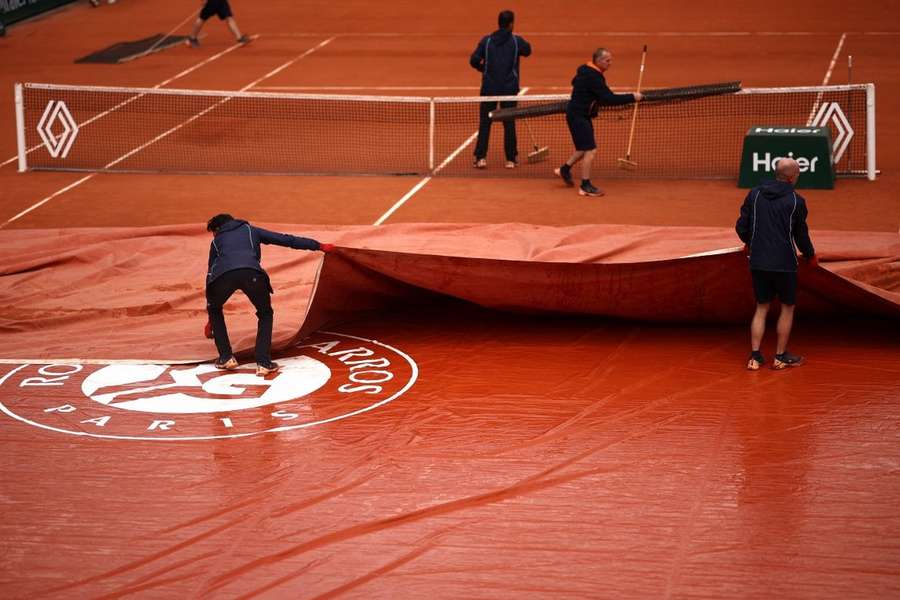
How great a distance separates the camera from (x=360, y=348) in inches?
458

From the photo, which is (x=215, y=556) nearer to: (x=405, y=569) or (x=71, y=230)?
(x=405, y=569)

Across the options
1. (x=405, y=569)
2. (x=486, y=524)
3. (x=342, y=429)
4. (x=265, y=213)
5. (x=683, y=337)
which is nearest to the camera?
(x=405, y=569)

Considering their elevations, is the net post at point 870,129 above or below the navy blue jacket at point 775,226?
above

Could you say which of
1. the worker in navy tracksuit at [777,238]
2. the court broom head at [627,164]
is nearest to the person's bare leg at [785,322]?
the worker in navy tracksuit at [777,238]

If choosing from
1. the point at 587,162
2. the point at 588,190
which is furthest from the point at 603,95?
the point at 588,190

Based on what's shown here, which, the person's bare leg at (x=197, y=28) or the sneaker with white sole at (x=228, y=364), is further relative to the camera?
the person's bare leg at (x=197, y=28)

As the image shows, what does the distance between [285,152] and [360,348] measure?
8544 millimetres

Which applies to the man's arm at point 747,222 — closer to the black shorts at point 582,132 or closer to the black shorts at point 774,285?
the black shorts at point 774,285

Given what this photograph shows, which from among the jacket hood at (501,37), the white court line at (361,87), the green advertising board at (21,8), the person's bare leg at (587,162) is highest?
the green advertising board at (21,8)

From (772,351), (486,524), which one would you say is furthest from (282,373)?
(772,351)

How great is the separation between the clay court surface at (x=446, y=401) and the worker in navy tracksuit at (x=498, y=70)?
0.88 metres

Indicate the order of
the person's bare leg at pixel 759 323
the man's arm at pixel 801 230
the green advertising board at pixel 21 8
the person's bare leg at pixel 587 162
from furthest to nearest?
1. the green advertising board at pixel 21 8
2. the person's bare leg at pixel 587 162
3. the person's bare leg at pixel 759 323
4. the man's arm at pixel 801 230

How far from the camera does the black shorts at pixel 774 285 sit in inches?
411

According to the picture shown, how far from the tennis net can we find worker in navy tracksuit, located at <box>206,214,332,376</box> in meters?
7.42
